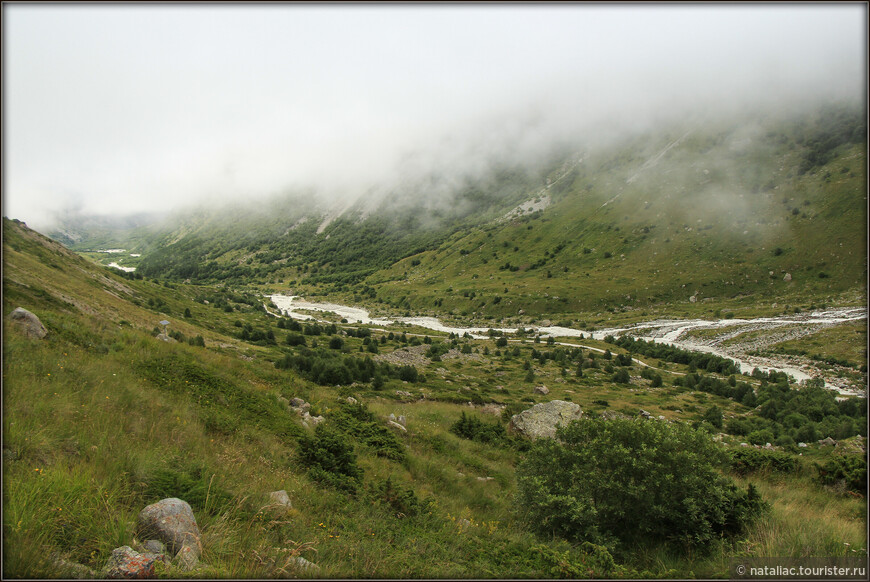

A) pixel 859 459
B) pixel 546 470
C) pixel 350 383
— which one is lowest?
pixel 350 383

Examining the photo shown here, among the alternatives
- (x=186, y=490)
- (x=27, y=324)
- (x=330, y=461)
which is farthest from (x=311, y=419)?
(x=27, y=324)

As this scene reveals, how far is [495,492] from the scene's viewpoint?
13336 mm

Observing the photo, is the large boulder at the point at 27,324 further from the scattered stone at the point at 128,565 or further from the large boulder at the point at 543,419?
the large boulder at the point at 543,419

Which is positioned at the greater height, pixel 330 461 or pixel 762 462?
pixel 330 461

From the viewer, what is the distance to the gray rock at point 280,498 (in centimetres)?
670

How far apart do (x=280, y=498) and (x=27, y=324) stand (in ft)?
33.5

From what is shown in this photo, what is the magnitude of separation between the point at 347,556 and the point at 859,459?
17046 millimetres

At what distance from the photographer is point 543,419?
2261cm

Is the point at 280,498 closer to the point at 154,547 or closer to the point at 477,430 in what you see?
the point at 154,547

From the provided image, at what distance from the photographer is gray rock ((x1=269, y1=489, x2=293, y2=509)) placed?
6704mm

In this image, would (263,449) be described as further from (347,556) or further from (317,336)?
(317,336)

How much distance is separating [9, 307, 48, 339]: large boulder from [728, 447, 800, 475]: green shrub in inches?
938

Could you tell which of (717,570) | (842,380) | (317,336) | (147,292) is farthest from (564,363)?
(147,292)

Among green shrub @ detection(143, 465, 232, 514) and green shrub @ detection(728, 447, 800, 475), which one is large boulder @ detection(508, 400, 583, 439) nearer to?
green shrub @ detection(728, 447, 800, 475)
